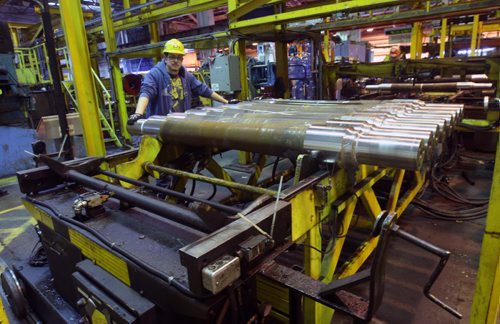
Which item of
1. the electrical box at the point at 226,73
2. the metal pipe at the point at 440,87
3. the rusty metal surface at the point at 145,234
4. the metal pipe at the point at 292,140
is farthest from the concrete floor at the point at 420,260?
the electrical box at the point at 226,73

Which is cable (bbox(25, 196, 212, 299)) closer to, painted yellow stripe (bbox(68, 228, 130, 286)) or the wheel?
painted yellow stripe (bbox(68, 228, 130, 286))

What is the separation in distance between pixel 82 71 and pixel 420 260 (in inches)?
125

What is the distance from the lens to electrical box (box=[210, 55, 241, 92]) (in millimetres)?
4105

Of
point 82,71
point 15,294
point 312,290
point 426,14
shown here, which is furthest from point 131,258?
point 426,14

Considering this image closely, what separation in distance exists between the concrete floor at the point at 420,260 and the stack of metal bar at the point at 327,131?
3.31 ft

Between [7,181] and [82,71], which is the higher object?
[82,71]

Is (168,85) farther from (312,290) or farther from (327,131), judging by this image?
(312,290)

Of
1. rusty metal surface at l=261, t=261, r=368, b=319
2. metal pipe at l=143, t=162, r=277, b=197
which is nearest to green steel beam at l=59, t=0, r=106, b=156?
metal pipe at l=143, t=162, r=277, b=197

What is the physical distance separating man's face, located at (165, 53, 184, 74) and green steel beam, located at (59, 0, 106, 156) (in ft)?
2.33

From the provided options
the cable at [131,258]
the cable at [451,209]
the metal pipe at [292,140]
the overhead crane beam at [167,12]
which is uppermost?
the overhead crane beam at [167,12]

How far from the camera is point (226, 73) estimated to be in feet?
13.5

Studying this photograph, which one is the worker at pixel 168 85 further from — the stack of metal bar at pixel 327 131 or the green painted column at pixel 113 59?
the green painted column at pixel 113 59

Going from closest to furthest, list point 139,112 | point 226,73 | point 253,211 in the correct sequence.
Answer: point 253,211, point 139,112, point 226,73

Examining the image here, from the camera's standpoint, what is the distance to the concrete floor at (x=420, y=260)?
2.05m
